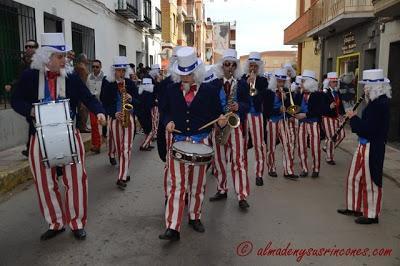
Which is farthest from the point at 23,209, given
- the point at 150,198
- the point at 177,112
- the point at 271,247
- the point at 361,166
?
the point at 361,166

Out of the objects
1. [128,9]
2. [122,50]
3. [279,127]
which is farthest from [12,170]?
[122,50]

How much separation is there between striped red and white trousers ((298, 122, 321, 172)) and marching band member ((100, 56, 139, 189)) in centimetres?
280

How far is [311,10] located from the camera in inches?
759

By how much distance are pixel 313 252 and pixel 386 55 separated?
8.98m

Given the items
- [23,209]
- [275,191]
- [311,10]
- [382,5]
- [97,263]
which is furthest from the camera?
[311,10]

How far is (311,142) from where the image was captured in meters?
7.46

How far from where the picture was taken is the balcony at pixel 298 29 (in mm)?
20531

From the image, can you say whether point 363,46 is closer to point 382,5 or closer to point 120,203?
point 382,5

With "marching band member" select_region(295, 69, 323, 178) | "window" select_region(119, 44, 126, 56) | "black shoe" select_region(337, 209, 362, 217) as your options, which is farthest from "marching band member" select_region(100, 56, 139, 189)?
"window" select_region(119, 44, 126, 56)

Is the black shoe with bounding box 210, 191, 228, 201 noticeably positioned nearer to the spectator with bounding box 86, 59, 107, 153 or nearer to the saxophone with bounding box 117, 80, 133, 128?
the saxophone with bounding box 117, 80, 133, 128

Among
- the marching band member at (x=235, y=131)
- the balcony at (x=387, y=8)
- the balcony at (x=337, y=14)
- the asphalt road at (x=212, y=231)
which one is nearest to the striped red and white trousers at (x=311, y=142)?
the asphalt road at (x=212, y=231)

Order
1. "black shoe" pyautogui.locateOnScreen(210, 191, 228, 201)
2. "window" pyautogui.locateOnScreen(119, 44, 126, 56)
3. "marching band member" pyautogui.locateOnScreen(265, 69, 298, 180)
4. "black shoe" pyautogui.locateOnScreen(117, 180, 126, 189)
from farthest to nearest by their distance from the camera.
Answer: "window" pyautogui.locateOnScreen(119, 44, 126, 56) < "marching band member" pyautogui.locateOnScreen(265, 69, 298, 180) < "black shoe" pyautogui.locateOnScreen(117, 180, 126, 189) < "black shoe" pyautogui.locateOnScreen(210, 191, 228, 201)

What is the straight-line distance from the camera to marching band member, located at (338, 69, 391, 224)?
4.74 m

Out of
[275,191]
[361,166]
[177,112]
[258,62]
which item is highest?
[258,62]
